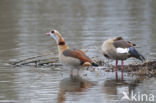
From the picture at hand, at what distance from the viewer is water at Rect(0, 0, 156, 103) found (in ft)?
37.3

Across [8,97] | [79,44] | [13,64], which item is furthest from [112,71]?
[79,44]

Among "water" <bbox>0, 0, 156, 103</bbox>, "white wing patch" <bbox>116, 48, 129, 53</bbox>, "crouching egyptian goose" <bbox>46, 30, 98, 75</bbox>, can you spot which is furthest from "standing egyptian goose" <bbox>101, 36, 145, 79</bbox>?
"crouching egyptian goose" <bbox>46, 30, 98, 75</bbox>

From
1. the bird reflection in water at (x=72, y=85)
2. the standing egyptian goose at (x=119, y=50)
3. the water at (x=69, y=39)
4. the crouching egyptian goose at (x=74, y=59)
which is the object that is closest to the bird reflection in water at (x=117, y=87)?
the water at (x=69, y=39)

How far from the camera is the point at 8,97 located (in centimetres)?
1098

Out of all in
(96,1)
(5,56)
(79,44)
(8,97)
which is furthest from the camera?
(96,1)

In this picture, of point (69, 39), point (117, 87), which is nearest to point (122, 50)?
point (117, 87)

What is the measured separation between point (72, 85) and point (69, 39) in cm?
766

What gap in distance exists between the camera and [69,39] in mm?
19812

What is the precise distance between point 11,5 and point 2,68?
21181 mm

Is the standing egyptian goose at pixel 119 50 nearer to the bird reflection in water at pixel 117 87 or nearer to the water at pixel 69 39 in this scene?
the water at pixel 69 39

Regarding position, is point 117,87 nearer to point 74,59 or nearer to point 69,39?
point 74,59

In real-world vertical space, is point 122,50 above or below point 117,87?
above

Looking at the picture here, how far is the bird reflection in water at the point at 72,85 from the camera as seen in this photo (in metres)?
11.3

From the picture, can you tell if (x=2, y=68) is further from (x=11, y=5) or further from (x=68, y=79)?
(x=11, y=5)
